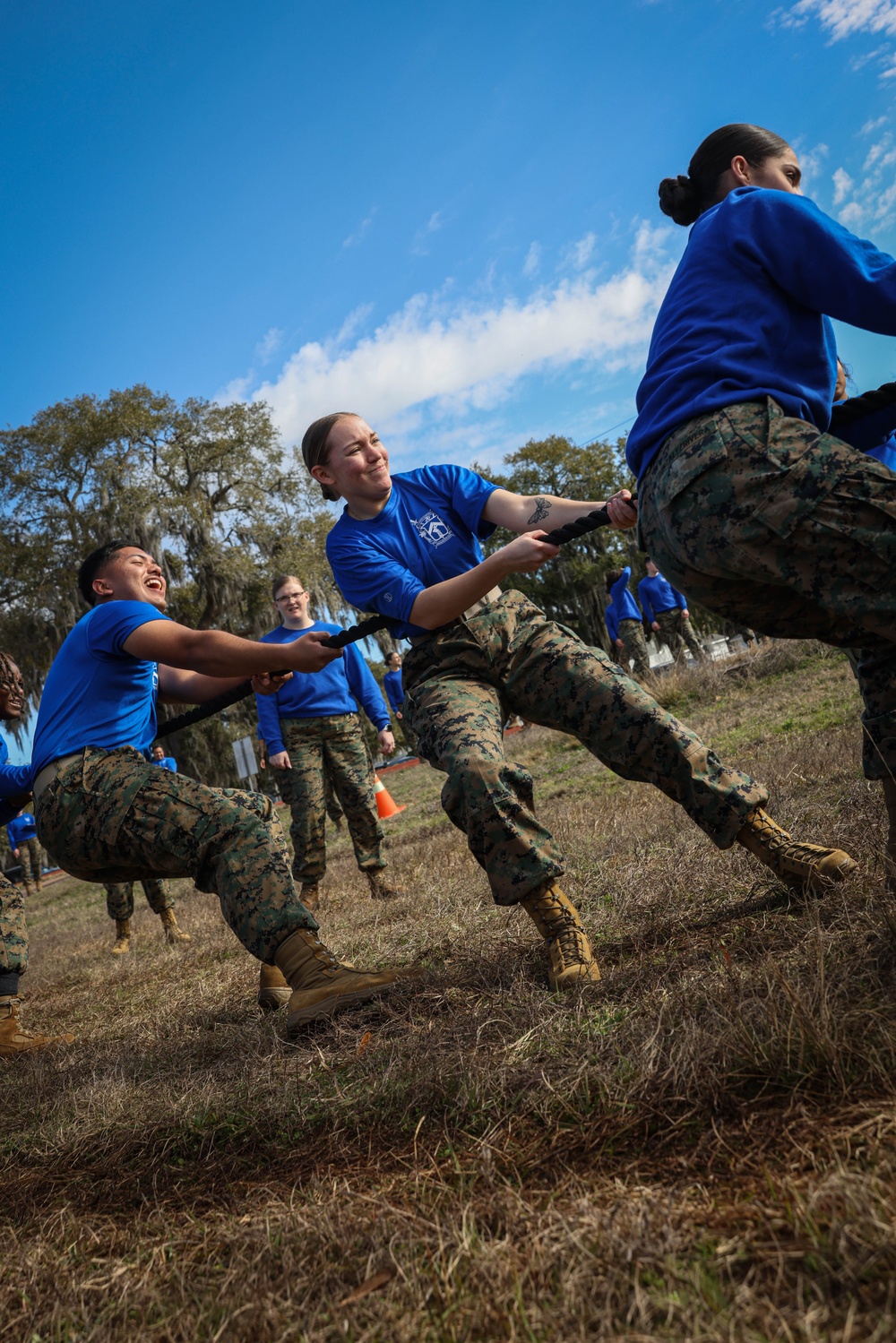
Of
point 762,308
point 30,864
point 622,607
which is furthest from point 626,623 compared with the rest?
point 30,864

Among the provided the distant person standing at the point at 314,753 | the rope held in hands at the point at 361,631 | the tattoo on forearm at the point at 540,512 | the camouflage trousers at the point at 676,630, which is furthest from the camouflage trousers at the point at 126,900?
the camouflage trousers at the point at 676,630

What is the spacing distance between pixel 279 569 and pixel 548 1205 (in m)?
28.5

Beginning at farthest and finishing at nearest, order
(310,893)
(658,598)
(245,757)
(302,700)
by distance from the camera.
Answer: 1. (245,757)
2. (658,598)
3. (302,700)
4. (310,893)

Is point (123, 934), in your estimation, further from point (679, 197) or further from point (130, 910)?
point (679, 197)

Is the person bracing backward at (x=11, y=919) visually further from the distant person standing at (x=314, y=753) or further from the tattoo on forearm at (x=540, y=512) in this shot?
the tattoo on forearm at (x=540, y=512)

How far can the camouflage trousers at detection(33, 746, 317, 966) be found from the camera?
3285 mm

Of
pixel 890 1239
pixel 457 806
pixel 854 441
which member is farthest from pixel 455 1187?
pixel 854 441

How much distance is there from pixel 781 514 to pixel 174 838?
7.71 feet

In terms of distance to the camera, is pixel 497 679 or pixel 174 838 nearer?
pixel 174 838

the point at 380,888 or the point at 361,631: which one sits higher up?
the point at 361,631

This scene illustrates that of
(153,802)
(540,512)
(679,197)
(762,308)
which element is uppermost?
(679,197)

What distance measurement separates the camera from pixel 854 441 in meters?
2.91

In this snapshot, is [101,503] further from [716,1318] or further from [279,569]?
[716,1318]

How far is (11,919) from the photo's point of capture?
4953 mm
